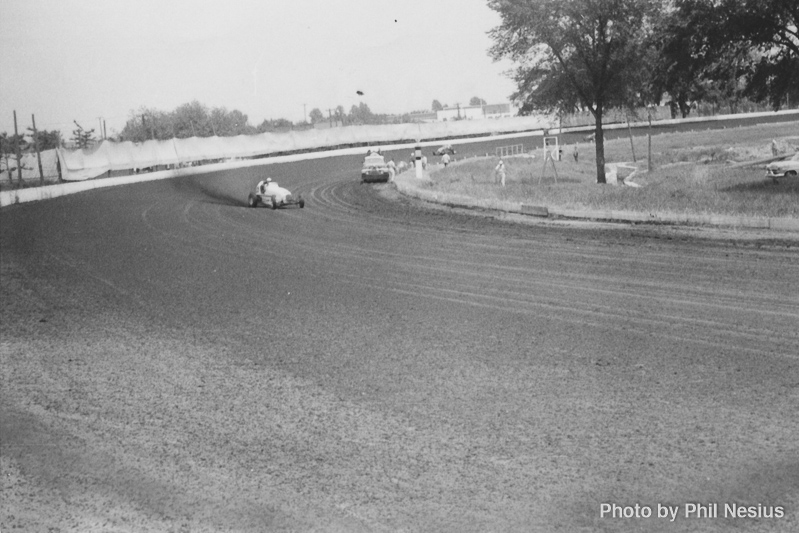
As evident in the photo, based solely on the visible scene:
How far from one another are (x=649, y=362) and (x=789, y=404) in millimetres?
A: 1598

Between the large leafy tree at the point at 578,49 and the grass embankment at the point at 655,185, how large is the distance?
11.6 ft

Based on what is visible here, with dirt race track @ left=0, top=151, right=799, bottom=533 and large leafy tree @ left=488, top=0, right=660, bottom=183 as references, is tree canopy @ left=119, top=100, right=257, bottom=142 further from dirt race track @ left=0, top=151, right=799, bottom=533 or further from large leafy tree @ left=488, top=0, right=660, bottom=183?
dirt race track @ left=0, top=151, right=799, bottom=533

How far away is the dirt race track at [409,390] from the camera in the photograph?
208 inches

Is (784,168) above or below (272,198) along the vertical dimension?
below

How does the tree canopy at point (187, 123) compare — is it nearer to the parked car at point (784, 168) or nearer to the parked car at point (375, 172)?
the parked car at point (375, 172)

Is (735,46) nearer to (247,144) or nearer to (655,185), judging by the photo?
(655,185)

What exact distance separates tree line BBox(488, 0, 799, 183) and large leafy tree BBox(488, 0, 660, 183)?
4 centimetres

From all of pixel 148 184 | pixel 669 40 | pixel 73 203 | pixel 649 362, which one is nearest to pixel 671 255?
pixel 649 362

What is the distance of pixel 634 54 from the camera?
32.9m

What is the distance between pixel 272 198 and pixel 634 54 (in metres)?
15.9

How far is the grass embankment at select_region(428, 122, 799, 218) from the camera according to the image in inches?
792

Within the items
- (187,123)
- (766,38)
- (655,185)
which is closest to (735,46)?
(766,38)

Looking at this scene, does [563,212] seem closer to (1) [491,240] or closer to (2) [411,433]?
(1) [491,240]

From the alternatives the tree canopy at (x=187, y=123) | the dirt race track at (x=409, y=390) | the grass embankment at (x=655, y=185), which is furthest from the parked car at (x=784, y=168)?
the tree canopy at (x=187, y=123)
